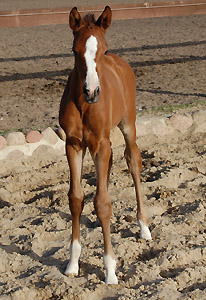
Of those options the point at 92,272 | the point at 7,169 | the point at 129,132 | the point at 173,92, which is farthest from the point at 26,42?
the point at 92,272

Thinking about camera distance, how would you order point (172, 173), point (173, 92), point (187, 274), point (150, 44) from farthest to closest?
point (150, 44), point (173, 92), point (172, 173), point (187, 274)

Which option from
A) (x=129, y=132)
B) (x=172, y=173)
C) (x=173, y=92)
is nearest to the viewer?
(x=129, y=132)

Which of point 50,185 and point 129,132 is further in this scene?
point 50,185

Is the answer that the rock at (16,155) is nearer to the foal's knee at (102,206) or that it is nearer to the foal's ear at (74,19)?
the foal's knee at (102,206)

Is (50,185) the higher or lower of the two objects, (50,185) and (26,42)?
the lower

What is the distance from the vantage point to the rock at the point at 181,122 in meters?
7.02

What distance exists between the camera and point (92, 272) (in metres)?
3.92

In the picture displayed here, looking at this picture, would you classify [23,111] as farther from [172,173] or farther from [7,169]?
[172,173]

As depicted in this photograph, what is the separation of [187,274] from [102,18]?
6.32 ft

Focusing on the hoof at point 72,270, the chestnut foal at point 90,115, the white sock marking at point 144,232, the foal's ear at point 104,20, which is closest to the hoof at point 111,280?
the chestnut foal at point 90,115

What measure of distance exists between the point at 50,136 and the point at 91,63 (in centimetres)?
314

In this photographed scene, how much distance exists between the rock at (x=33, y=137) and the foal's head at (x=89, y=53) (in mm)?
2883

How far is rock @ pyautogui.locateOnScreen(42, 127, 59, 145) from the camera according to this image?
6387 mm

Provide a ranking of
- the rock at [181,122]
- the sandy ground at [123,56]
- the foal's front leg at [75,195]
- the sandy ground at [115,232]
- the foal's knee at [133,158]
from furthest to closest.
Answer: the sandy ground at [123,56], the rock at [181,122], the foal's knee at [133,158], the foal's front leg at [75,195], the sandy ground at [115,232]
